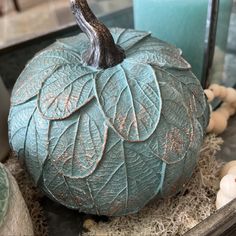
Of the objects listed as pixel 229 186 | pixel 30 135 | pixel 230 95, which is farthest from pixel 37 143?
pixel 230 95

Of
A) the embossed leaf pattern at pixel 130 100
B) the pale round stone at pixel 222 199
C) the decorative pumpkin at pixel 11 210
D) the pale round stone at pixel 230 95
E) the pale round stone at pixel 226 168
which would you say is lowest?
the pale round stone at pixel 226 168

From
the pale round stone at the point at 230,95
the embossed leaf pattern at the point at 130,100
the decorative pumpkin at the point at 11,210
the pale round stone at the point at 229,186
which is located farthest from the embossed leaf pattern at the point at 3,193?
the pale round stone at the point at 230,95

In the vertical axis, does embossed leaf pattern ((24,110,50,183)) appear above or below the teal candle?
below

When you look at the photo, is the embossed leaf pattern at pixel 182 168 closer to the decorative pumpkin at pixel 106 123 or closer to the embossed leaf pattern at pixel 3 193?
the decorative pumpkin at pixel 106 123

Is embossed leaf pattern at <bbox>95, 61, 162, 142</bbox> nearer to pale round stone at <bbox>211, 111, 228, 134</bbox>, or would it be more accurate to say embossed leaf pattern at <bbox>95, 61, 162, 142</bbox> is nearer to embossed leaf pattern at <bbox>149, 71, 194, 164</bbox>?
embossed leaf pattern at <bbox>149, 71, 194, 164</bbox>

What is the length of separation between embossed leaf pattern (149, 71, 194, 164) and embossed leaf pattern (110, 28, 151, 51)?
66 millimetres

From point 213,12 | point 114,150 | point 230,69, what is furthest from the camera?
point 230,69

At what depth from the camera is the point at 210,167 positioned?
0.54m

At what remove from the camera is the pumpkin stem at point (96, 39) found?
1.42 ft

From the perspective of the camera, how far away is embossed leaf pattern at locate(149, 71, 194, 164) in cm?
43

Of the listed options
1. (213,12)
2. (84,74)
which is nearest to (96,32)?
(84,74)

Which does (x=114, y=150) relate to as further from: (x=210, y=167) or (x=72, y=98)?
(x=210, y=167)

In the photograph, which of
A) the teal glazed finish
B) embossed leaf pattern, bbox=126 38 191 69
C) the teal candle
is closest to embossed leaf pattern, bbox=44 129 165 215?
the teal glazed finish

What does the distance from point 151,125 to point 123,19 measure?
0.41m
